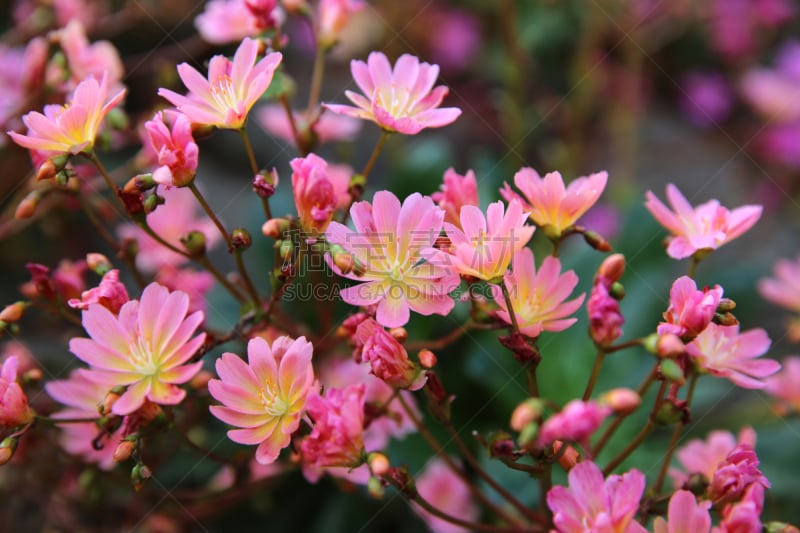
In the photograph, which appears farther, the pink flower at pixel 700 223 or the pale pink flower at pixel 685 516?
the pink flower at pixel 700 223

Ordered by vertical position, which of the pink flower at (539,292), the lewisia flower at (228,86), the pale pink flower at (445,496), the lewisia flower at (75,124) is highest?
the pink flower at (539,292)

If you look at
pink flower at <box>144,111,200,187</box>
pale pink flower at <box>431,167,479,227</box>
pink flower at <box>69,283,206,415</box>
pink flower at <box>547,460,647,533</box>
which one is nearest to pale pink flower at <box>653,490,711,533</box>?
pink flower at <box>547,460,647,533</box>

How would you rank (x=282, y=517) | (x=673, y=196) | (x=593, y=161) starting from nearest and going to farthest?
(x=673, y=196)
(x=282, y=517)
(x=593, y=161)

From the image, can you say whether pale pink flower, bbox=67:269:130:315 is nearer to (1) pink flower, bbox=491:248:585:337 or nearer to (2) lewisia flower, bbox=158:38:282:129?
(2) lewisia flower, bbox=158:38:282:129

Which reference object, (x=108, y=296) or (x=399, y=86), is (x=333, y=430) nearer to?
(x=108, y=296)

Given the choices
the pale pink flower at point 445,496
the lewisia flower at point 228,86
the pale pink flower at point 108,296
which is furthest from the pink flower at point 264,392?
the pale pink flower at point 445,496

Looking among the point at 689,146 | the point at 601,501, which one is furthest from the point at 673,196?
the point at 689,146

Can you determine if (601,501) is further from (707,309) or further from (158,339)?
(158,339)

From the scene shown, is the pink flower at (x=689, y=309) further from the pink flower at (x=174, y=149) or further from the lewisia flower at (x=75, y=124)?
the lewisia flower at (x=75, y=124)

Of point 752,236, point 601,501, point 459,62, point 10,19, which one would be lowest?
point 10,19
